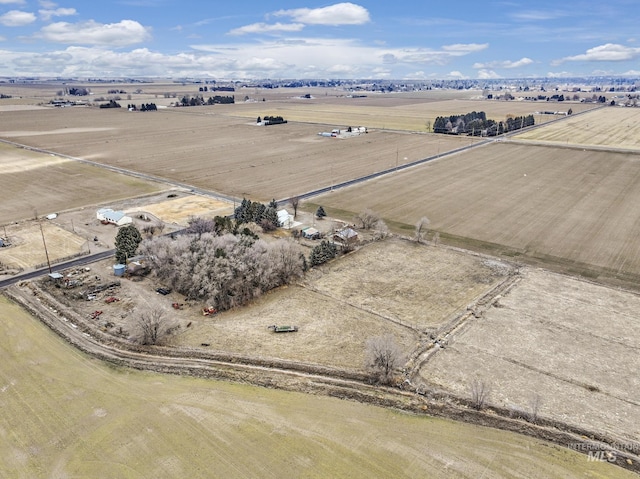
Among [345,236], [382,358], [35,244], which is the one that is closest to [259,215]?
[345,236]

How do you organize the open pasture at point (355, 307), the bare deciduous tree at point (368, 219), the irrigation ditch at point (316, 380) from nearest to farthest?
the irrigation ditch at point (316, 380) → the open pasture at point (355, 307) → the bare deciduous tree at point (368, 219)

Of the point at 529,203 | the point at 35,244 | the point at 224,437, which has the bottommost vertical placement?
the point at 224,437

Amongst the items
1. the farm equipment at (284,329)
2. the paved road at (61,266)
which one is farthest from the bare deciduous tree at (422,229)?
the paved road at (61,266)

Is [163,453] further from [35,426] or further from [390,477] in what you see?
[390,477]

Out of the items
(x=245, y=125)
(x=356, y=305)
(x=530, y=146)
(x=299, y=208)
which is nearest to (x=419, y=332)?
(x=356, y=305)

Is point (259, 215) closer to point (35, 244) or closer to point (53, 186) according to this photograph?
point (35, 244)

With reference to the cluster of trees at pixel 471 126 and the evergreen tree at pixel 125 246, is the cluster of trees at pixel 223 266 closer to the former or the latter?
the evergreen tree at pixel 125 246
